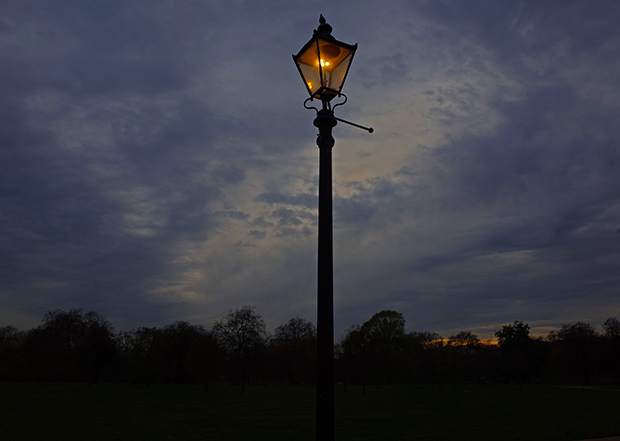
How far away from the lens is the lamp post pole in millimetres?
4215

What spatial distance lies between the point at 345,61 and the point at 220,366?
7390cm

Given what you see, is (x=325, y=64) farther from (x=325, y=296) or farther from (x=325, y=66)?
(x=325, y=296)

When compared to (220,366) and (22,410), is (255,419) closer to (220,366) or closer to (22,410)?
(22,410)

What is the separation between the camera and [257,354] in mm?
71062

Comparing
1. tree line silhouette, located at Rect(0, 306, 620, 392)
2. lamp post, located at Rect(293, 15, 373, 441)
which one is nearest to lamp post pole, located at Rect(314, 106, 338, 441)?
lamp post, located at Rect(293, 15, 373, 441)

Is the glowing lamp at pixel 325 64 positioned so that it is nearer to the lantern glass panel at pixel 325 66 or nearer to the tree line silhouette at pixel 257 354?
the lantern glass panel at pixel 325 66

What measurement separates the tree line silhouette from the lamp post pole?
64782 mm

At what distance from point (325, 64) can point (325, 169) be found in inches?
52.5

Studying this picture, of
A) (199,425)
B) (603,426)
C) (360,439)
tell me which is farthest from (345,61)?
(199,425)

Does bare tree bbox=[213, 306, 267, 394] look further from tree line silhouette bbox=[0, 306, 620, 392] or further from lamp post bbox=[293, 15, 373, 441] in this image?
lamp post bbox=[293, 15, 373, 441]

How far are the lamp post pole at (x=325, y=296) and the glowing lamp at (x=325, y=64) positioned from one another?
261 mm

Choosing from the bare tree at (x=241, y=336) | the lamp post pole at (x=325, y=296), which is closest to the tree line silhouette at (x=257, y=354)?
the bare tree at (x=241, y=336)

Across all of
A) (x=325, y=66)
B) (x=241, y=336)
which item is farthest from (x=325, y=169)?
(x=241, y=336)

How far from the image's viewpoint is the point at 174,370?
9944cm
